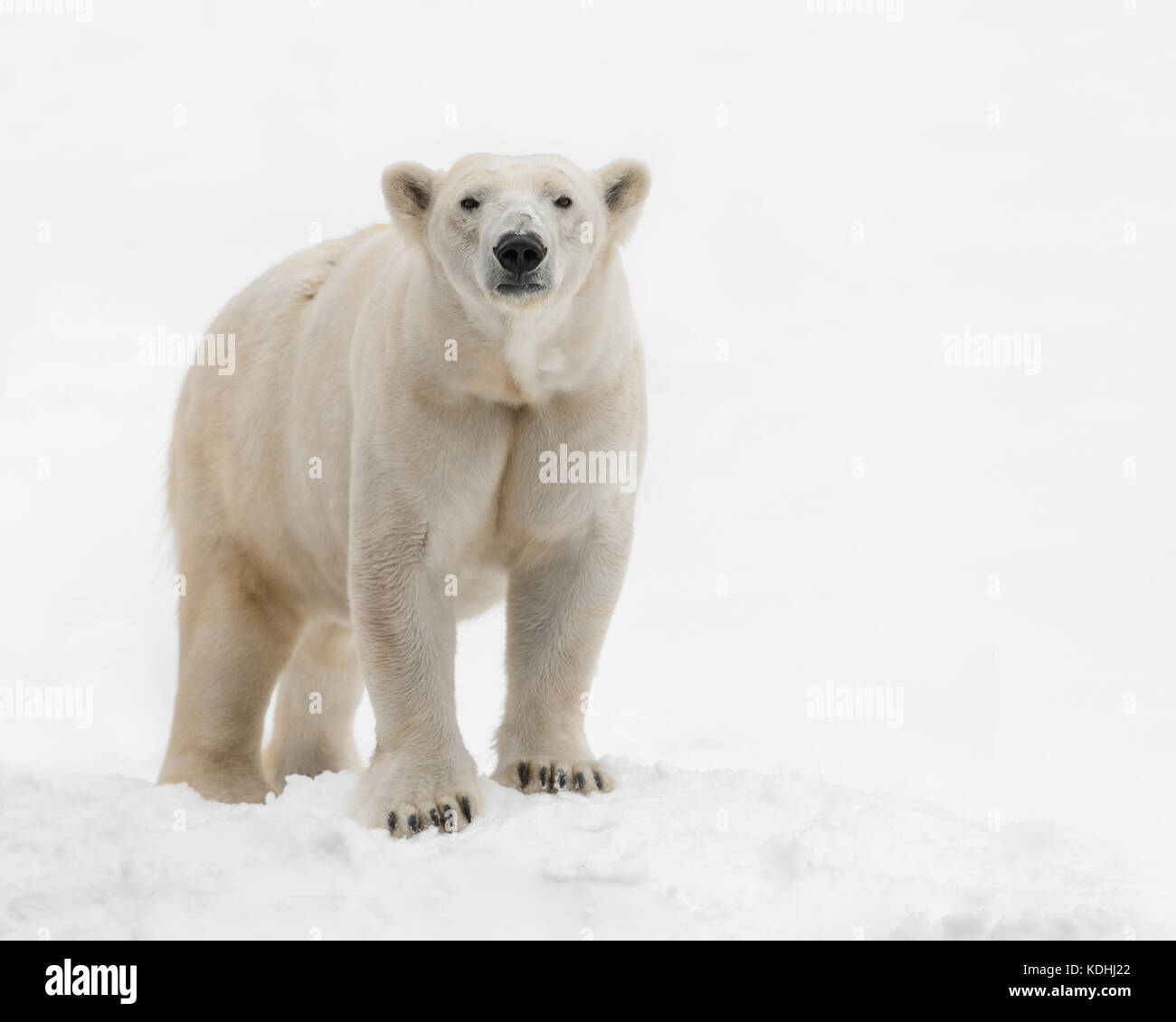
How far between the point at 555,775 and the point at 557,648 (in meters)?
0.43

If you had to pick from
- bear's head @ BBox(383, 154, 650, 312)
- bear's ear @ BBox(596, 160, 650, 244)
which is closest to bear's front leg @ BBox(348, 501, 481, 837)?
bear's head @ BBox(383, 154, 650, 312)

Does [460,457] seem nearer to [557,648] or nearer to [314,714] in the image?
[557,648]

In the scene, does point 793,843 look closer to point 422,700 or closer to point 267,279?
point 422,700

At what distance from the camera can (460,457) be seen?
535 centimetres

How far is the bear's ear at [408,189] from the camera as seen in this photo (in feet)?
17.9

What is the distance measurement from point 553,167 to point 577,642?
62.7 inches

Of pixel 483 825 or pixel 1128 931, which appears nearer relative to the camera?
pixel 1128 931

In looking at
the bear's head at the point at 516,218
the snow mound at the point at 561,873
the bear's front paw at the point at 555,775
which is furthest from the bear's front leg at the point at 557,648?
the bear's head at the point at 516,218

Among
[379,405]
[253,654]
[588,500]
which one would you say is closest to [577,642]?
[588,500]

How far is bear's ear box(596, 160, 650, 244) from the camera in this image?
563 centimetres

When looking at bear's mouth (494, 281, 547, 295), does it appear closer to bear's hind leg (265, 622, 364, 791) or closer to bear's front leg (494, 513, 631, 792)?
bear's front leg (494, 513, 631, 792)

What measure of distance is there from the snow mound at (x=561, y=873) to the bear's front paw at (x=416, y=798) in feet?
0.27

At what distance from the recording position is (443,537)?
540cm

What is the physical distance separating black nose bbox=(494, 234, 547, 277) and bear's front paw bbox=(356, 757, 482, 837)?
5.26 ft
